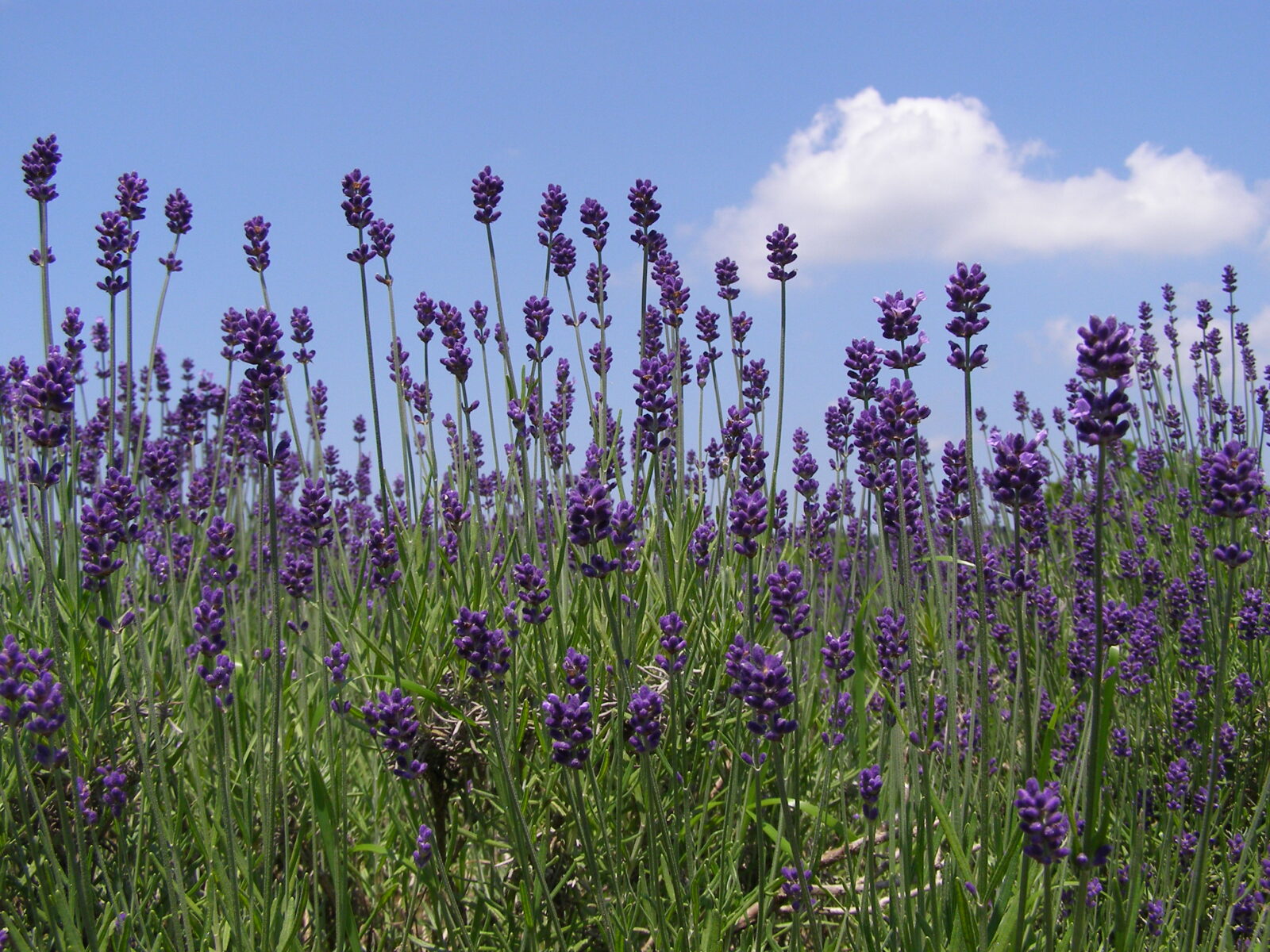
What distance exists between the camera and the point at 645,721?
196 centimetres

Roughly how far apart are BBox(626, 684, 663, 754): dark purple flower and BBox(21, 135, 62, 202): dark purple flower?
3.04 meters

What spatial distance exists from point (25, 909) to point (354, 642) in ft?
3.91

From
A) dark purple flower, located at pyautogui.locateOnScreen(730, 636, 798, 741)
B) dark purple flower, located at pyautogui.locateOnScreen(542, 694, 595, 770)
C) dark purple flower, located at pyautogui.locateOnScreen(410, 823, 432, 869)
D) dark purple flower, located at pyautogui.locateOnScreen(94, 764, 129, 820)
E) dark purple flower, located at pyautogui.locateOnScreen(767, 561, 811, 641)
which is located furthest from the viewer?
dark purple flower, located at pyautogui.locateOnScreen(94, 764, 129, 820)

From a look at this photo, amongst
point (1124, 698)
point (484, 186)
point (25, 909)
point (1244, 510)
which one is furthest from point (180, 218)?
point (1124, 698)

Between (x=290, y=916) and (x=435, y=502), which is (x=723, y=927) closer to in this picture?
(x=290, y=916)

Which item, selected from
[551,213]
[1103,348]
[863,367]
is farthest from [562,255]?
[1103,348]

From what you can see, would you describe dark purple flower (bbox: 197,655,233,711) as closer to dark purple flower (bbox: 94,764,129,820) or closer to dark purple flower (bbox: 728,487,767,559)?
dark purple flower (bbox: 94,764,129,820)

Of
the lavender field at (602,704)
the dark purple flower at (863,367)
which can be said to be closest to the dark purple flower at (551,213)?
the lavender field at (602,704)

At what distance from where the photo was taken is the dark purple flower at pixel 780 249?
10.6 feet

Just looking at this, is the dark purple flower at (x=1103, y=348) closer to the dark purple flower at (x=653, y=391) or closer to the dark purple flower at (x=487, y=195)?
the dark purple flower at (x=653, y=391)

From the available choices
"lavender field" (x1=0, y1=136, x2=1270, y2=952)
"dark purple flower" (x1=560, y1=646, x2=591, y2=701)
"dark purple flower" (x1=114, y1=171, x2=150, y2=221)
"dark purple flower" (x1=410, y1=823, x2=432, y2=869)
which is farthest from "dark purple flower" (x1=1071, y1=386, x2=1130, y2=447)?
"dark purple flower" (x1=114, y1=171, x2=150, y2=221)

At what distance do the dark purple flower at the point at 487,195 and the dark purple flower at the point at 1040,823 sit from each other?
2568 millimetres

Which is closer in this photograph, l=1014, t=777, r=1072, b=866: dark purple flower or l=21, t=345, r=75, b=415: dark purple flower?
l=1014, t=777, r=1072, b=866: dark purple flower

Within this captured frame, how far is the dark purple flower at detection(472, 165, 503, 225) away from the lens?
3336mm
